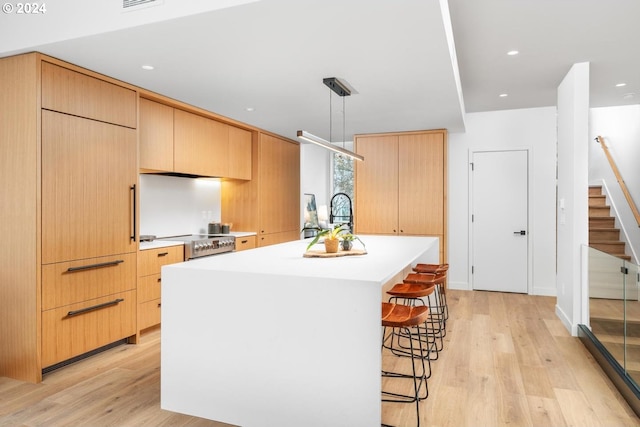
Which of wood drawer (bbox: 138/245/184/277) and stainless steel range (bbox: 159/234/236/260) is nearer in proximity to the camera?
wood drawer (bbox: 138/245/184/277)

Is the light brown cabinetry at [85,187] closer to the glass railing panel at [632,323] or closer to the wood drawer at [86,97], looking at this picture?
the wood drawer at [86,97]

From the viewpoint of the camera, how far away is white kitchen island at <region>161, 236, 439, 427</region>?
6.78 ft

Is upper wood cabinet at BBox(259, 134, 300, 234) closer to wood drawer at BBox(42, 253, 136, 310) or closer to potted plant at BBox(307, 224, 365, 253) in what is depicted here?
wood drawer at BBox(42, 253, 136, 310)

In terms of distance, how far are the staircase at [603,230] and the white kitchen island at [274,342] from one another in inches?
212

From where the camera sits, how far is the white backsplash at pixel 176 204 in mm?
4602

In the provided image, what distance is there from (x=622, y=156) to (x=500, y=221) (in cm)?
231

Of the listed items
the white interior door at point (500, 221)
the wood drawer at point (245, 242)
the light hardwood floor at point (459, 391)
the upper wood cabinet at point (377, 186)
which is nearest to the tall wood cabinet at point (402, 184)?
the upper wood cabinet at point (377, 186)

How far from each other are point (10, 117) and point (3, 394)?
6.27 feet

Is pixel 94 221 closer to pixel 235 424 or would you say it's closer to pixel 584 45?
pixel 235 424

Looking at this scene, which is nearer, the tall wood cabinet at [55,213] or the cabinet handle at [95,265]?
the tall wood cabinet at [55,213]

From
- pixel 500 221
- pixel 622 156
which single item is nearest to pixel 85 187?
pixel 500 221

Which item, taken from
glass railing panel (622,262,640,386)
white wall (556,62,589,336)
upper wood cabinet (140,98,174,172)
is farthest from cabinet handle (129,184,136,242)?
white wall (556,62,589,336)

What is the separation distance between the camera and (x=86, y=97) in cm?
331

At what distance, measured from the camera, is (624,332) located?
2.86 m
